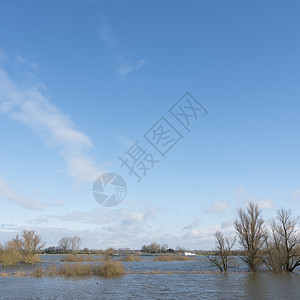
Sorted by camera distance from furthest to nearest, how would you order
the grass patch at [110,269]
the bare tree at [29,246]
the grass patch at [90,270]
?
1. the bare tree at [29,246]
2. the grass patch at [90,270]
3. the grass patch at [110,269]

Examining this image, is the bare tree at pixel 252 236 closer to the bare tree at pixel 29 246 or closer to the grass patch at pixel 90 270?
the grass patch at pixel 90 270

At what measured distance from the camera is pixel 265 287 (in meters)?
29.6

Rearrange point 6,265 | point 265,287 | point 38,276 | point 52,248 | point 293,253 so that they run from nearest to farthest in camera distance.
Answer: point 265,287 → point 38,276 → point 293,253 → point 6,265 → point 52,248

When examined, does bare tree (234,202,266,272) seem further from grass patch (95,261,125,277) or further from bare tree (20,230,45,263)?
bare tree (20,230,45,263)

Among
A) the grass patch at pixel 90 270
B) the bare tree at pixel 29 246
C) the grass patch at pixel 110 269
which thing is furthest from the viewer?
the bare tree at pixel 29 246

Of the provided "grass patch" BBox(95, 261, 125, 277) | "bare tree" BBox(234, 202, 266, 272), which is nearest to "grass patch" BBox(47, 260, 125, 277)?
"grass patch" BBox(95, 261, 125, 277)

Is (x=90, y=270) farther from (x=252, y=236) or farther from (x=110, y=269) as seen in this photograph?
(x=252, y=236)

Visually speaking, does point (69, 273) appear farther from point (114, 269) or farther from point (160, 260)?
point (160, 260)

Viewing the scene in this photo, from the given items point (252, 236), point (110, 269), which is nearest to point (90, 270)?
point (110, 269)

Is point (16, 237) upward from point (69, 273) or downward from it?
upward

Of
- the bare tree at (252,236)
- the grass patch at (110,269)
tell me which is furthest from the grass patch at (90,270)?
the bare tree at (252,236)

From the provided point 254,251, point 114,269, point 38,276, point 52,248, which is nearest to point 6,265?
point 38,276

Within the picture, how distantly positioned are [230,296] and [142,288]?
950 cm

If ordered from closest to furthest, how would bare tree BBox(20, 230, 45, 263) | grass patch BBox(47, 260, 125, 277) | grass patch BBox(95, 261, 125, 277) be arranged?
grass patch BBox(95, 261, 125, 277)
grass patch BBox(47, 260, 125, 277)
bare tree BBox(20, 230, 45, 263)
